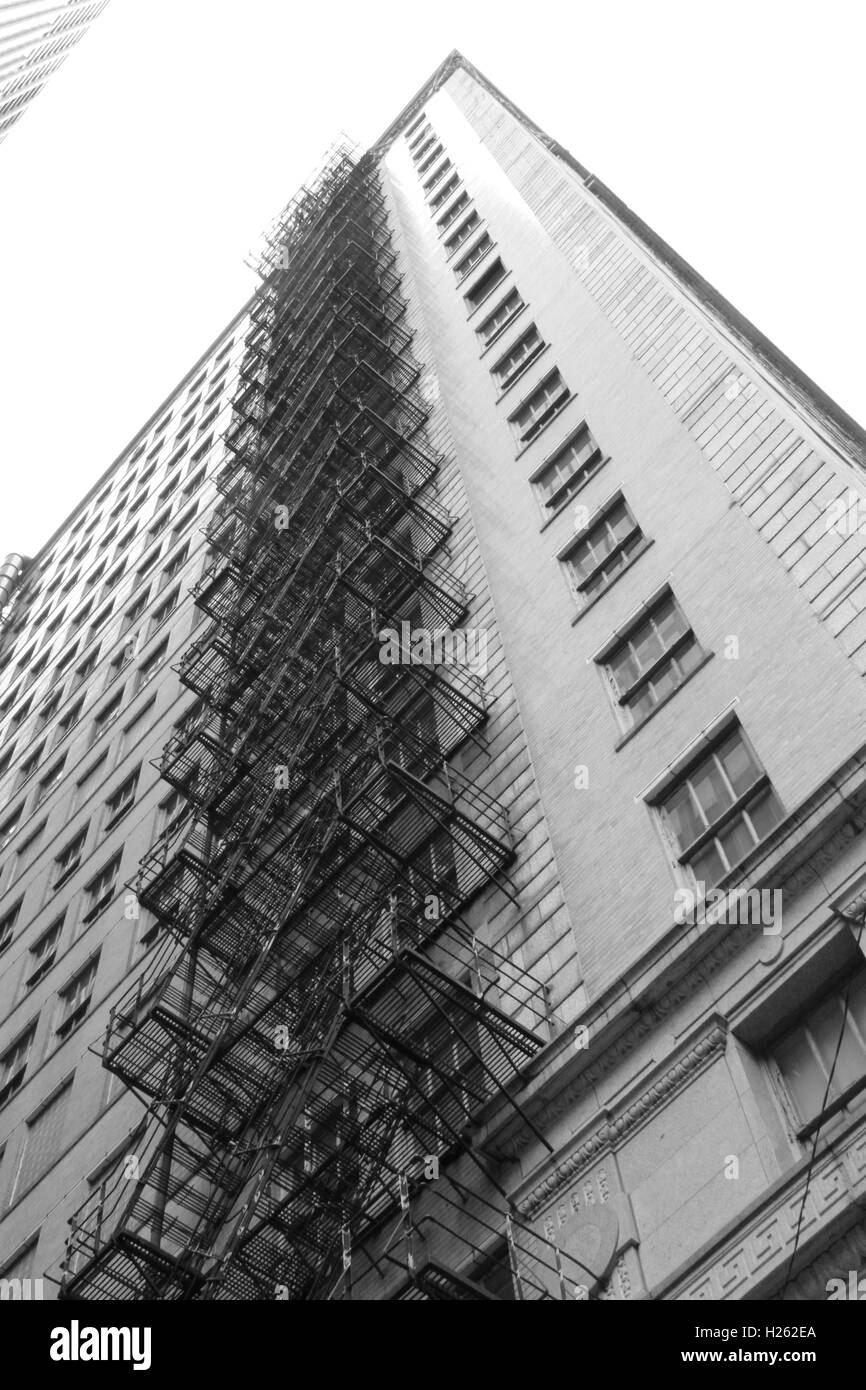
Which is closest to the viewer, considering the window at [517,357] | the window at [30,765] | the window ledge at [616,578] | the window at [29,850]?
the window ledge at [616,578]

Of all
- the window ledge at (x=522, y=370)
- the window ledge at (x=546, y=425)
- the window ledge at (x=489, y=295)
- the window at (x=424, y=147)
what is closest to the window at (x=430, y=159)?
the window at (x=424, y=147)

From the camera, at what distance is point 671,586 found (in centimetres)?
2297

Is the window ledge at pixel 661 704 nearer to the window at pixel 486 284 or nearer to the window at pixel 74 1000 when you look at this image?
the window at pixel 74 1000

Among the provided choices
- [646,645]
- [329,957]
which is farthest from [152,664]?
[329,957]

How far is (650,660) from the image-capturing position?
73.6 feet

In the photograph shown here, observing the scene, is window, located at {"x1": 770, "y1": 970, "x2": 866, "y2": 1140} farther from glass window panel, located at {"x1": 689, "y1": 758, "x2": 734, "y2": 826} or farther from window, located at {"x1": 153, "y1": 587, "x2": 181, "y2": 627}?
window, located at {"x1": 153, "y1": 587, "x2": 181, "y2": 627}

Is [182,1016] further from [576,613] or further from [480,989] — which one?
[576,613]

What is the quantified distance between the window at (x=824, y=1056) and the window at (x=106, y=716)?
2992cm

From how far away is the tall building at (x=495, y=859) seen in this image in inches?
633

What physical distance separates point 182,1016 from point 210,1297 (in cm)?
792

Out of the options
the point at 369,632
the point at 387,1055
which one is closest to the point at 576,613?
the point at 369,632

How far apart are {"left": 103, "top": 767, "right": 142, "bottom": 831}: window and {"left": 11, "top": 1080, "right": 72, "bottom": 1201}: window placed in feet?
29.9

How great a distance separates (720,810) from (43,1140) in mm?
16502

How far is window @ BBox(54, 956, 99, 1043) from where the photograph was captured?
31469 mm
